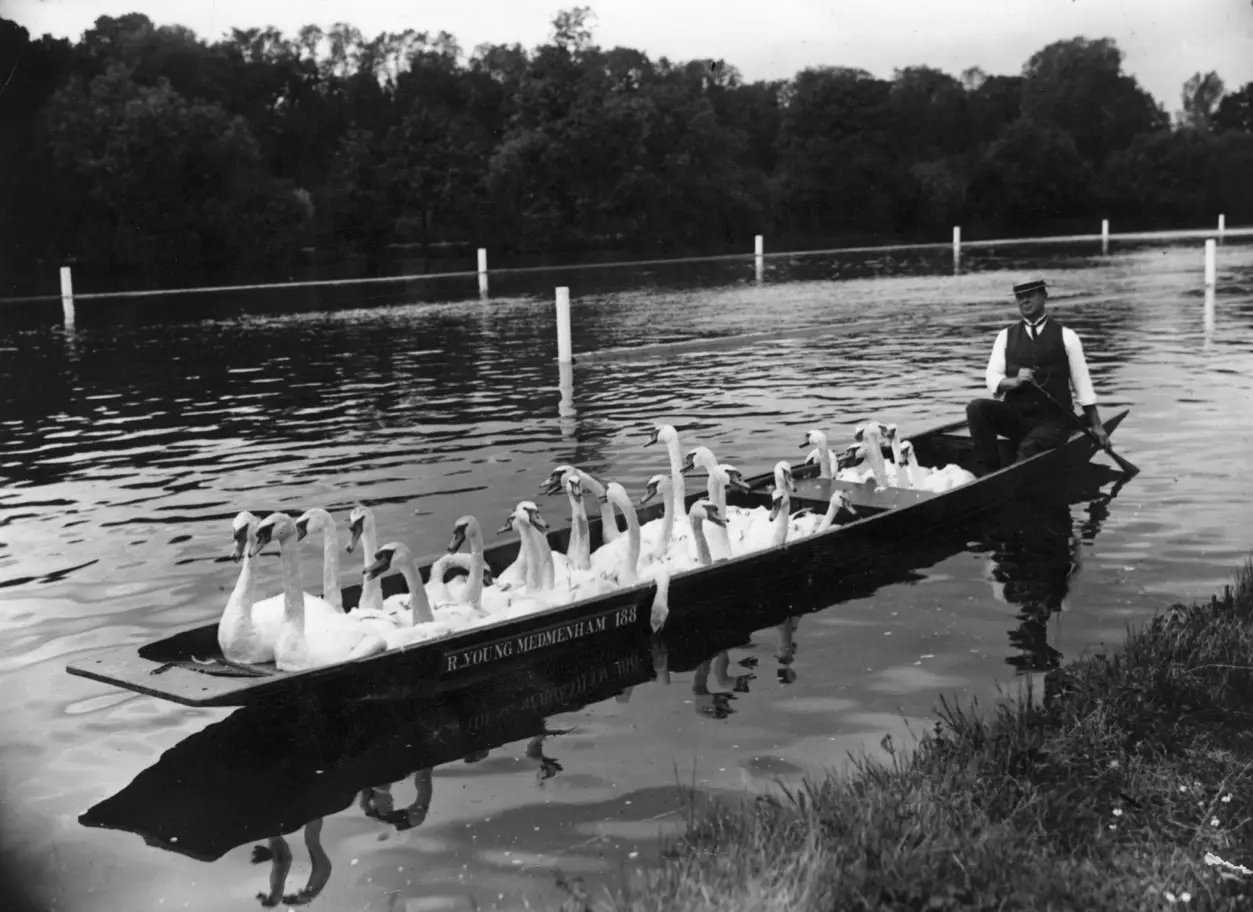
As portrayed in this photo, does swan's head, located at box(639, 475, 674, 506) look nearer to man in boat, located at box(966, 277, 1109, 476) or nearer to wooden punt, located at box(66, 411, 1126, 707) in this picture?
wooden punt, located at box(66, 411, 1126, 707)

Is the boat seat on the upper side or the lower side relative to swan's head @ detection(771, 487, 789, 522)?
lower

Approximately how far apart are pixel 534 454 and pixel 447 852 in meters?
12.5

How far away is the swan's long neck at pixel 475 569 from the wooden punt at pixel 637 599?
2.62 feet

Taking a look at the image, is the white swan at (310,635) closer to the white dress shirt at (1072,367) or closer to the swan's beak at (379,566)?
Result: the swan's beak at (379,566)

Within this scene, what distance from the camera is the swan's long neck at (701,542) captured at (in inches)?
477

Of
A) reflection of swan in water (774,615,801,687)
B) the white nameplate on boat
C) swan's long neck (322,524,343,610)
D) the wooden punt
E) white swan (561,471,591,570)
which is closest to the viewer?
the wooden punt

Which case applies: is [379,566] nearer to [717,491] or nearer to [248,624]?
[248,624]

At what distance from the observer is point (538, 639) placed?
1062 cm

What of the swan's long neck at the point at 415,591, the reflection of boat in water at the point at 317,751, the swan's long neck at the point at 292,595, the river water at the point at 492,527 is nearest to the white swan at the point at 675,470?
the river water at the point at 492,527

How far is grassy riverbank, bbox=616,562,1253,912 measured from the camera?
6.23 metres

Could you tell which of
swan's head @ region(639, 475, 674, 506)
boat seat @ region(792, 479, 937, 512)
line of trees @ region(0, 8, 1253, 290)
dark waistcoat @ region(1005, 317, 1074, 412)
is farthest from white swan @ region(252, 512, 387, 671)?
line of trees @ region(0, 8, 1253, 290)

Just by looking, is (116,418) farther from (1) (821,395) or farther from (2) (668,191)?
(2) (668,191)

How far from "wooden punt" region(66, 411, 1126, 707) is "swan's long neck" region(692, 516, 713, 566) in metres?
0.29

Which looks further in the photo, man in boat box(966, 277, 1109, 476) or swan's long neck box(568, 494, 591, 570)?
man in boat box(966, 277, 1109, 476)
